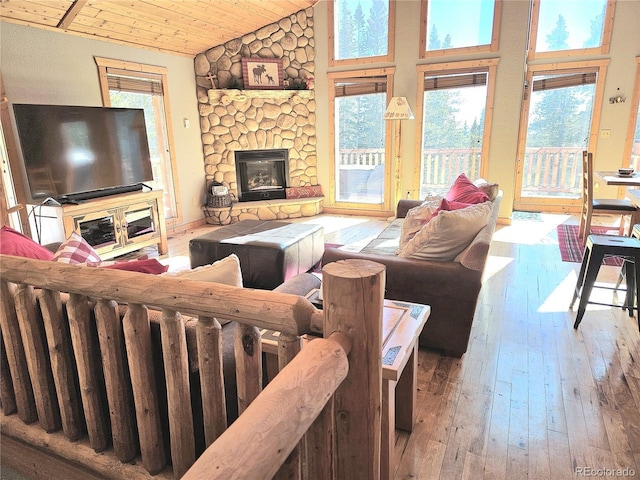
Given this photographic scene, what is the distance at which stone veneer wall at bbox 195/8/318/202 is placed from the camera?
5.95 m

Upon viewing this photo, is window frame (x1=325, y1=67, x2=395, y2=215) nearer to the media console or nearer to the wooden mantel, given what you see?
Result: the wooden mantel

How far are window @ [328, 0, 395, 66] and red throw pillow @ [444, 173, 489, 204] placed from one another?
126 inches

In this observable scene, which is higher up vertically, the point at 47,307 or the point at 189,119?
the point at 189,119

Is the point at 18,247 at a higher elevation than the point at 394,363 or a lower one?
higher

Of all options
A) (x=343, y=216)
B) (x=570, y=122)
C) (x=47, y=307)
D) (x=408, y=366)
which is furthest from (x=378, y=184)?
(x=47, y=307)

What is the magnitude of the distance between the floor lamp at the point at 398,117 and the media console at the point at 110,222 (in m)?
3.07

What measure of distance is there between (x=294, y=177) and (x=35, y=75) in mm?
3591

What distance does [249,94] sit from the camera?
6.02m

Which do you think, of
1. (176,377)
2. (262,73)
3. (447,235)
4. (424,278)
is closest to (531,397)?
(424,278)

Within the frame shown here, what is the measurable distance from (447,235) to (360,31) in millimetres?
4741

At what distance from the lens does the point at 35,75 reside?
3881mm

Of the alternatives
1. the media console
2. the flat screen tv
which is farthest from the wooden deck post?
the flat screen tv

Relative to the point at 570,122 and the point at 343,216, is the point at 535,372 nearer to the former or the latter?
the point at 343,216

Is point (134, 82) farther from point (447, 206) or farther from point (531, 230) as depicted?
point (531, 230)
